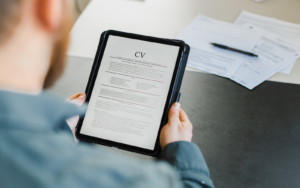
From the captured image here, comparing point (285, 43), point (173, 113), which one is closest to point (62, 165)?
point (173, 113)

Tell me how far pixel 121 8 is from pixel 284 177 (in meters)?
0.79

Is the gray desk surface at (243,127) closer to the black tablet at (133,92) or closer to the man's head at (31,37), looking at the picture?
the black tablet at (133,92)

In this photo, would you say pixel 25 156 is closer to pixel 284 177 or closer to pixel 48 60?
pixel 48 60

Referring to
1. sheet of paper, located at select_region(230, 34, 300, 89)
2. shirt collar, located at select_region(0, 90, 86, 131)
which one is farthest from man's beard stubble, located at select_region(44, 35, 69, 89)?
sheet of paper, located at select_region(230, 34, 300, 89)

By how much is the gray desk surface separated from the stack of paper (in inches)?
1.7

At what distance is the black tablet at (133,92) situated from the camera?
1.59 feet

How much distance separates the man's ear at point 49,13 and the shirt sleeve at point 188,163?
A: 0.30 m

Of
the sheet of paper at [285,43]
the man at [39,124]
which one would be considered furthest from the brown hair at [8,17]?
the sheet of paper at [285,43]

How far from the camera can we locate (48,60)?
1.12ft

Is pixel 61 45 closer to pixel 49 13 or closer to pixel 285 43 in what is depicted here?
pixel 49 13

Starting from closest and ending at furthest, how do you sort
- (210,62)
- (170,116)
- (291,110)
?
(170,116), (291,110), (210,62)

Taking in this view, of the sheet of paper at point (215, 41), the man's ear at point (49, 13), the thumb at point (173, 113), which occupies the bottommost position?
the thumb at point (173, 113)

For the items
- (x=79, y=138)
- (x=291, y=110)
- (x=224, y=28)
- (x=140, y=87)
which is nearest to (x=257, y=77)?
(x=291, y=110)

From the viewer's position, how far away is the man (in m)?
0.22
